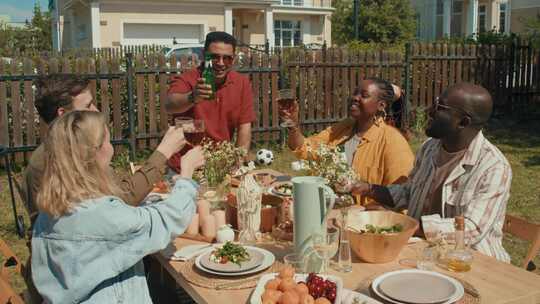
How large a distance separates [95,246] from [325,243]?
0.90 m

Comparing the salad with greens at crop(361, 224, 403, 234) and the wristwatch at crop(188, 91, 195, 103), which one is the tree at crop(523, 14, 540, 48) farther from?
the salad with greens at crop(361, 224, 403, 234)

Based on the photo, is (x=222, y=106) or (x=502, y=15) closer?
(x=222, y=106)

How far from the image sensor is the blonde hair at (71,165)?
2.06m

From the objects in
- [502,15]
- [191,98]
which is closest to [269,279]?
[191,98]

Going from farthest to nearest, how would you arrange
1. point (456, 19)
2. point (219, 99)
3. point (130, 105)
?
1. point (456, 19)
2. point (130, 105)
3. point (219, 99)

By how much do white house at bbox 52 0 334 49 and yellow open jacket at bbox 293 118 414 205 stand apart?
22819mm

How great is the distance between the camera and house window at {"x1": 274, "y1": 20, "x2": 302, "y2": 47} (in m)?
31.3

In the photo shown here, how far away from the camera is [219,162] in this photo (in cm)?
313

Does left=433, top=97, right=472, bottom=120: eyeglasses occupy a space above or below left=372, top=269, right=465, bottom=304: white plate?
above

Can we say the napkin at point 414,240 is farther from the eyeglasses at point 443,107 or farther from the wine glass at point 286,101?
the wine glass at point 286,101

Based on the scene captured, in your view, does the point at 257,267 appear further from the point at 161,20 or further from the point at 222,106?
the point at 161,20

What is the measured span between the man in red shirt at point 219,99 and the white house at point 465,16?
110ft

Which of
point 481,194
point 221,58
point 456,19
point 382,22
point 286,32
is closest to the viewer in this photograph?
point 481,194

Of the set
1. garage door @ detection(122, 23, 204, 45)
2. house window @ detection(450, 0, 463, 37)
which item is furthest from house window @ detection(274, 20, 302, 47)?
house window @ detection(450, 0, 463, 37)
